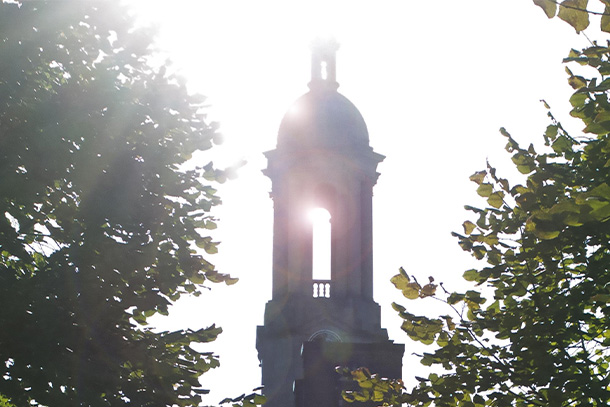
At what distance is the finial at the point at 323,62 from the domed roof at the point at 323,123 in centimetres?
20

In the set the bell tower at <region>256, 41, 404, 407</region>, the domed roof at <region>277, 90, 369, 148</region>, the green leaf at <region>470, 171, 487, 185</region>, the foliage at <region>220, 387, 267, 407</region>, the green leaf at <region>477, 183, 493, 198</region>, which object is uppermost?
the domed roof at <region>277, 90, 369, 148</region>

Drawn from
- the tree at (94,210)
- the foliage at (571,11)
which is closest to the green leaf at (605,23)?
the foliage at (571,11)

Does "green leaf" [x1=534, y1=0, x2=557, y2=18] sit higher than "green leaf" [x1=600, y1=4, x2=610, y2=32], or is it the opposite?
"green leaf" [x1=600, y1=4, x2=610, y2=32]

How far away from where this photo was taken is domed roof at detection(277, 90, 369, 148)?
35.1m

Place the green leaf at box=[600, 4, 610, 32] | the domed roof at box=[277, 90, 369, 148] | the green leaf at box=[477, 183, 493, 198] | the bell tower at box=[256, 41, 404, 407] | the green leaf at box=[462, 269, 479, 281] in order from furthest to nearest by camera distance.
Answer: the domed roof at box=[277, 90, 369, 148] → the bell tower at box=[256, 41, 404, 407] → the green leaf at box=[477, 183, 493, 198] → the green leaf at box=[462, 269, 479, 281] → the green leaf at box=[600, 4, 610, 32]

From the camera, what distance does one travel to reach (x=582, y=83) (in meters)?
11.7

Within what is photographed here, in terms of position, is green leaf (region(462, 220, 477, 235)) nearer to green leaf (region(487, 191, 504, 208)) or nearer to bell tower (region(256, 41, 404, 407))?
green leaf (region(487, 191, 504, 208))

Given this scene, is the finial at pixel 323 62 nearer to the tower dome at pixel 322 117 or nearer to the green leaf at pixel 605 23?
the tower dome at pixel 322 117

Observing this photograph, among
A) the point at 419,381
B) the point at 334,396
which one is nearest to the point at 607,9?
the point at 419,381

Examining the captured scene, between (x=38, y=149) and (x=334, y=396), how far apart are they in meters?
18.8

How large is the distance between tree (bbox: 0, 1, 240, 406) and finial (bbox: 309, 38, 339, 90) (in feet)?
67.3

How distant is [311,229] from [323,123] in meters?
3.35

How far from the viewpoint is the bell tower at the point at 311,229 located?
33719 millimetres

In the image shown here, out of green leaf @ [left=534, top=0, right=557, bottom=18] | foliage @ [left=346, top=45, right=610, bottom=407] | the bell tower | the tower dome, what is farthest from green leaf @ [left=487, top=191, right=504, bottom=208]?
the tower dome
